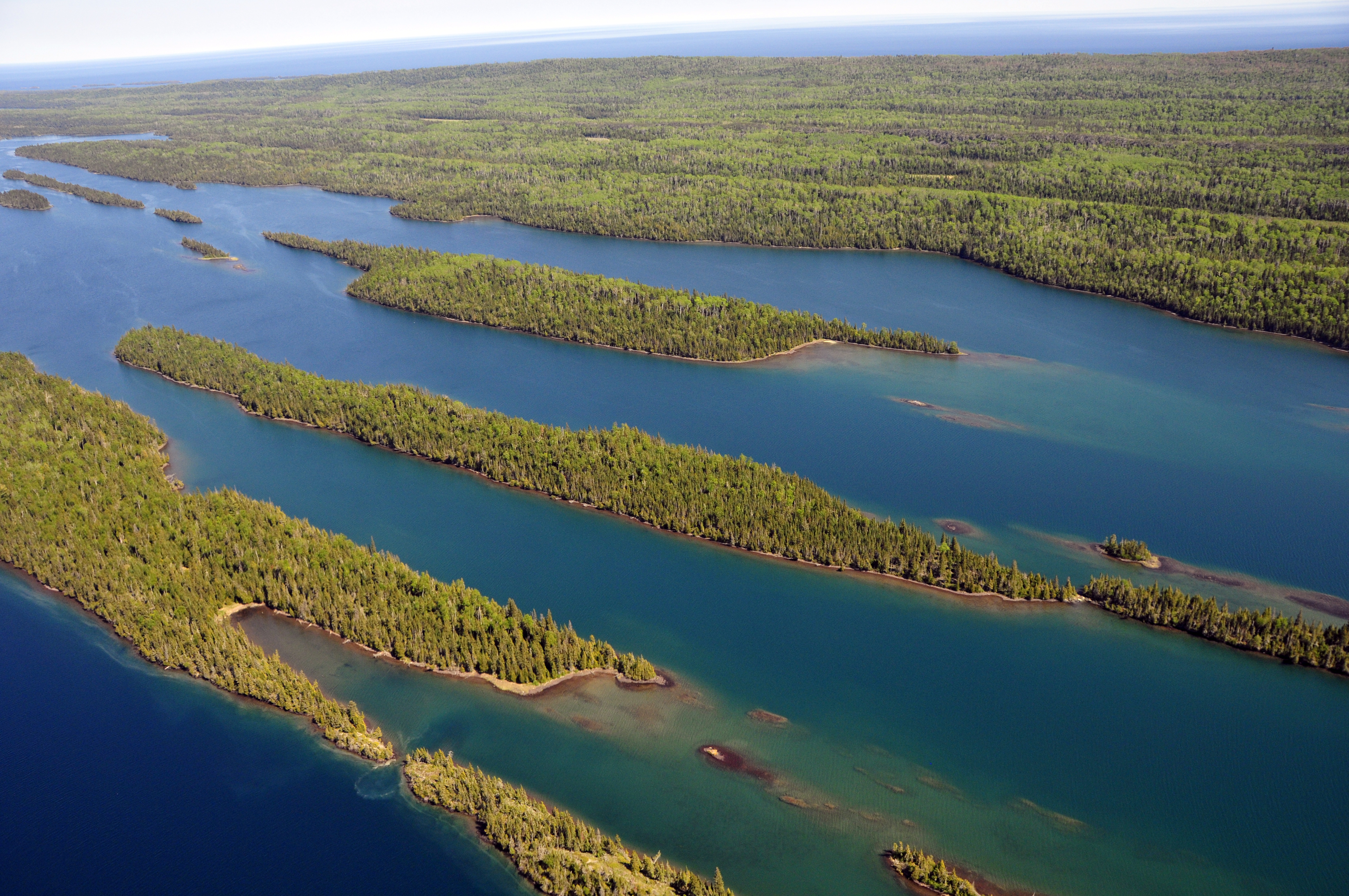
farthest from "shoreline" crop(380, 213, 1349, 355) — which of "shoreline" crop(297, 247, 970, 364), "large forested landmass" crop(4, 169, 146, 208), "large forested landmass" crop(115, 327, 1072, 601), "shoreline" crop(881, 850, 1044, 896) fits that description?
"shoreline" crop(881, 850, 1044, 896)

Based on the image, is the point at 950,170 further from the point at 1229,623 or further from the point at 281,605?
the point at 281,605

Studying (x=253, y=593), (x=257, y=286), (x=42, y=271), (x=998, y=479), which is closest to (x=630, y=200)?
(x=257, y=286)

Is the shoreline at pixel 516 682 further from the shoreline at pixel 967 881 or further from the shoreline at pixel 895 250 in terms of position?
the shoreline at pixel 895 250

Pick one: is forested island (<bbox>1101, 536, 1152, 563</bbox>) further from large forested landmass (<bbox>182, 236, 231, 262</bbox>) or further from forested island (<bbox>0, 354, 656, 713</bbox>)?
large forested landmass (<bbox>182, 236, 231, 262</bbox>)

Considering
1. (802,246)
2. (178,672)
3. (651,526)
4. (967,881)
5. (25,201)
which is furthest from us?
(25,201)

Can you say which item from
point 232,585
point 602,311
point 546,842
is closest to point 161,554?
point 232,585

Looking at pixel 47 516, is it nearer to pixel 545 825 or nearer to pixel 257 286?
pixel 545 825
